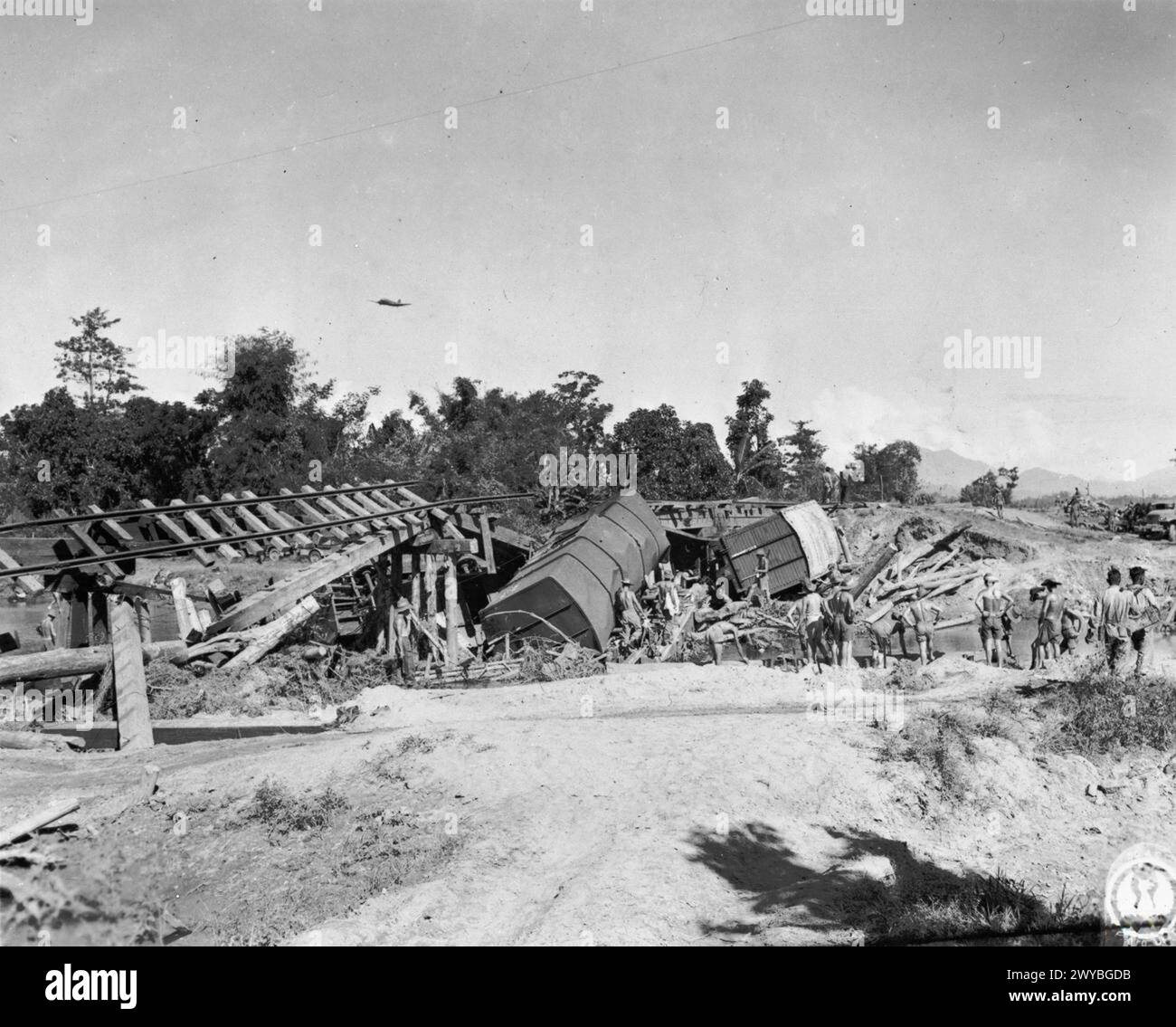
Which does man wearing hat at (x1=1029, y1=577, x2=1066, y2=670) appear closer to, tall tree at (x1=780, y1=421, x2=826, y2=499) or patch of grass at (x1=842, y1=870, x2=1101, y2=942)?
patch of grass at (x1=842, y1=870, x2=1101, y2=942)

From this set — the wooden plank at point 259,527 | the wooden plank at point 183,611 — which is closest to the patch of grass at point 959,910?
the wooden plank at point 259,527

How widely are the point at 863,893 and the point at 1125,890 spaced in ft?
5.48

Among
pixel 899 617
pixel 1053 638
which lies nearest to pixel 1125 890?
pixel 1053 638

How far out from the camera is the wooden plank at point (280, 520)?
1235cm

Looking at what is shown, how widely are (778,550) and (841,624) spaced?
935 centimetres

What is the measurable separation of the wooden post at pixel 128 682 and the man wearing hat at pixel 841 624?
9.63m

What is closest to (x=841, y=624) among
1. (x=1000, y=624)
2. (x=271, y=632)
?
(x=1000, y=624)

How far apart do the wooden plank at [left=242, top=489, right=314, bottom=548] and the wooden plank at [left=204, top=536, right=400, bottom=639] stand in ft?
1.94

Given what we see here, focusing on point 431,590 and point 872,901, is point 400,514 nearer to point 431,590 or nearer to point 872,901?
point 431,590

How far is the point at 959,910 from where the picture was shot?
556cm

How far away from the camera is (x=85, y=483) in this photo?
34688 millimetres

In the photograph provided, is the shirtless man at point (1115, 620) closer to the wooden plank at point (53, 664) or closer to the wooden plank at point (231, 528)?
the wooden plank at point (231, 528)

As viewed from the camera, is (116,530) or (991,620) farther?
(991,620)
